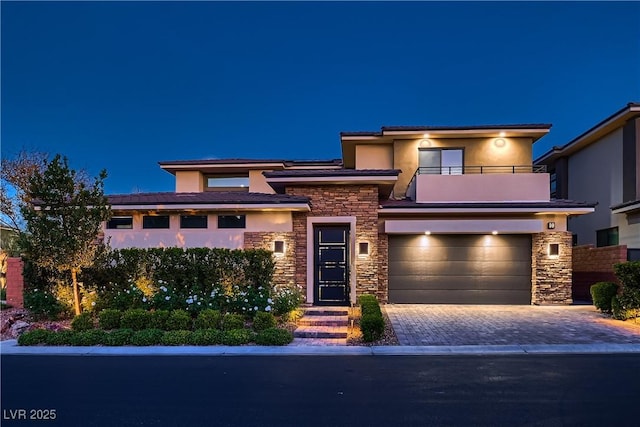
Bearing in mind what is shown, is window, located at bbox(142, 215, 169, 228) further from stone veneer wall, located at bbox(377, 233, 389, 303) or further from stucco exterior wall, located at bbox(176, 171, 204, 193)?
stone veneer wall, located at bbox(377, 233, 389, 303)

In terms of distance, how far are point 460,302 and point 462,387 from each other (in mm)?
8544

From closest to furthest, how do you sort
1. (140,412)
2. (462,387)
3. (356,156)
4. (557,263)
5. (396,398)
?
(140,412), (396,398), (462,387), (557,263), (356,156)

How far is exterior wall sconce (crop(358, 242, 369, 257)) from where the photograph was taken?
1299cm

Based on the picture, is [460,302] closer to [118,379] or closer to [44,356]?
[118,379]

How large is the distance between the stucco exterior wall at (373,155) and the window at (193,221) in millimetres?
7225

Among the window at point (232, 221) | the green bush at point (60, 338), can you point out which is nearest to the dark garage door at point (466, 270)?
the window at point (232, 221)

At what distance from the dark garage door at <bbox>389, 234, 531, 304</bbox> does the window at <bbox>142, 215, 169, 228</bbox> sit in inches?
312

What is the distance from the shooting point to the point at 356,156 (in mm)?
17312

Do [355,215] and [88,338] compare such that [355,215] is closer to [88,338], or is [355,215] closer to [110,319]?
[110,319]

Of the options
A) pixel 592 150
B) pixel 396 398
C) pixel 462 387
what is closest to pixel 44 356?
pixel 396 398

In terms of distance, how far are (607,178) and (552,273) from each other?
6.93 meters

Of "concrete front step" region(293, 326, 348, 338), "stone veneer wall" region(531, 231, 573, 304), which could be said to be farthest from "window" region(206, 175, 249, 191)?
"stone veneer wall" region(531, 231, 573, 304)

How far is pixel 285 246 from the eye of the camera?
42.6 feet

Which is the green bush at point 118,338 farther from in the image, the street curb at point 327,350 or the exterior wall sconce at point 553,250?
the exterior wall sconce at point 553,250
